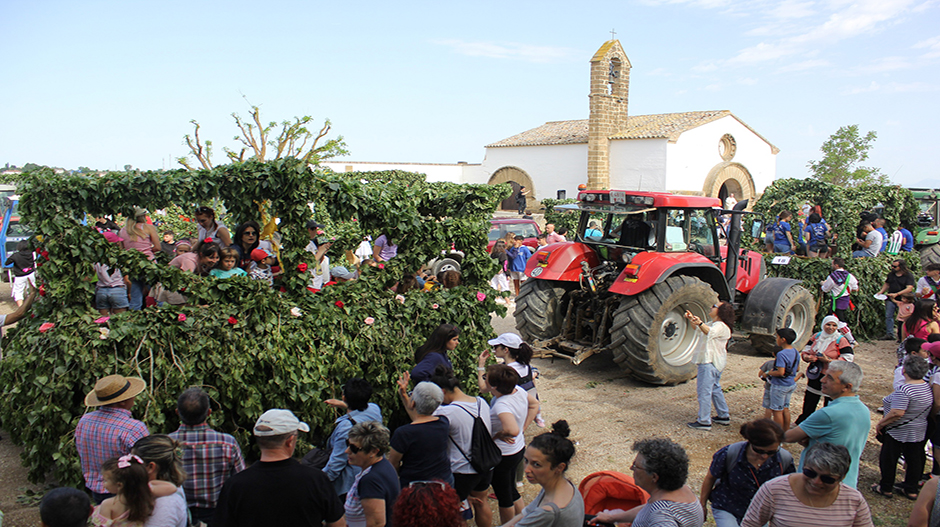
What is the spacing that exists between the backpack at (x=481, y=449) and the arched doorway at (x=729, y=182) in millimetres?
25122

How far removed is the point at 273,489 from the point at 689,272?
618 cm

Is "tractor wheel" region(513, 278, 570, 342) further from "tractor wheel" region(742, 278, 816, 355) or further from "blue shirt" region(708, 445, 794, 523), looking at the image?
"blue shirt" region(708, 445, 794, 523)

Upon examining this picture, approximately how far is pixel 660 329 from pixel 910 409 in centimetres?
266

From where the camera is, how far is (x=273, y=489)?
2.85 meters

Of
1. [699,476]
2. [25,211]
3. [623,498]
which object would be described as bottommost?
[699,476]

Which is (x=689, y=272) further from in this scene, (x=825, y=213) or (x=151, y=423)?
(x=151, y=423)

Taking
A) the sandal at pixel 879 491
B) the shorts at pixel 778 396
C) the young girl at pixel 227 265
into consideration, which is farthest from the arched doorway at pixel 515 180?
the sandal at pixel 879 491

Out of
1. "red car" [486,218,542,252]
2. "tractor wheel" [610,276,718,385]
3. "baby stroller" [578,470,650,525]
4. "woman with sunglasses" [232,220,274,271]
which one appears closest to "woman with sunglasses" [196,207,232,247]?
"woman with sunglasses" [232,220,274,271]

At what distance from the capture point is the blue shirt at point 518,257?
43.9ft

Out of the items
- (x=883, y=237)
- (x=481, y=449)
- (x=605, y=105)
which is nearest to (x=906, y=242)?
(x=883, y=237)

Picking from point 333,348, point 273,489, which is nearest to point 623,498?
point 273,489

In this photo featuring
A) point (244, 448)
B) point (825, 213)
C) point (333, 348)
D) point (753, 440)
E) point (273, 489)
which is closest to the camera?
point (273, 489)

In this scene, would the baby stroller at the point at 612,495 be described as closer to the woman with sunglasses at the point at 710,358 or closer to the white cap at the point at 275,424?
the white cap at the point at 275,424

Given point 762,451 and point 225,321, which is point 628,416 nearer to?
point 762,451
